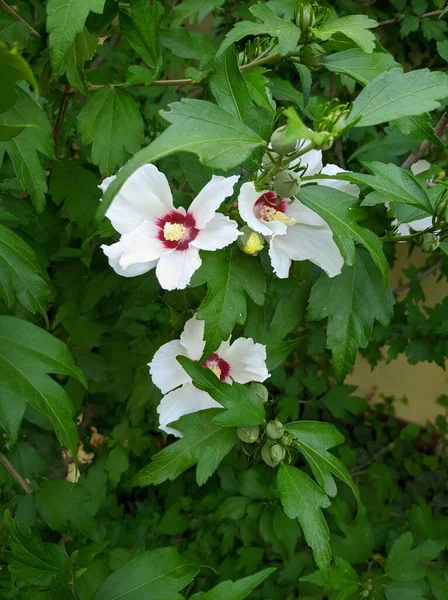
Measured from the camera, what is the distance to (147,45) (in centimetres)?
109

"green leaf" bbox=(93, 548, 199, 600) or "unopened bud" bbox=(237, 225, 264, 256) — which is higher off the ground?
"unopened bud" bbox=(237, 225, 264, 256)

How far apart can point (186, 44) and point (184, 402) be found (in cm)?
71

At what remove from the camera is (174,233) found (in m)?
0.94

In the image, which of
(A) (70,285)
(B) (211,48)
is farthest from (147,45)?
(A) (70,285)

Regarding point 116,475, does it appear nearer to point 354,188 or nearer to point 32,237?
point 32,237

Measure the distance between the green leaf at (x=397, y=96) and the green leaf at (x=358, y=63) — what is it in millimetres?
182

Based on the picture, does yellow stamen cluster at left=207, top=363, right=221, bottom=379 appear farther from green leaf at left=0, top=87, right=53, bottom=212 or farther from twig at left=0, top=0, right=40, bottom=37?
twig at left=0, top=0, right=40, bottom=37

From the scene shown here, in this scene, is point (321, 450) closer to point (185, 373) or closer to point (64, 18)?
point (185, 373)

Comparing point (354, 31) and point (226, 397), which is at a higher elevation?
point (354, 31)

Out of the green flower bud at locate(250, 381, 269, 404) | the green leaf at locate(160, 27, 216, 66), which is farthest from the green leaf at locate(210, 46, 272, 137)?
the green flower bud at locate(250, 381, 269, 404)

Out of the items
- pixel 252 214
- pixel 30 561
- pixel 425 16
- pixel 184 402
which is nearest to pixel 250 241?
pixel 252 214

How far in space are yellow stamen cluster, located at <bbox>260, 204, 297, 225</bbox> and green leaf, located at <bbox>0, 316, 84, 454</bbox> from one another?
1.39ft

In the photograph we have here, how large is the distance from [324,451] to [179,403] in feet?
0.92

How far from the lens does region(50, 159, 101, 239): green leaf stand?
1325mm
